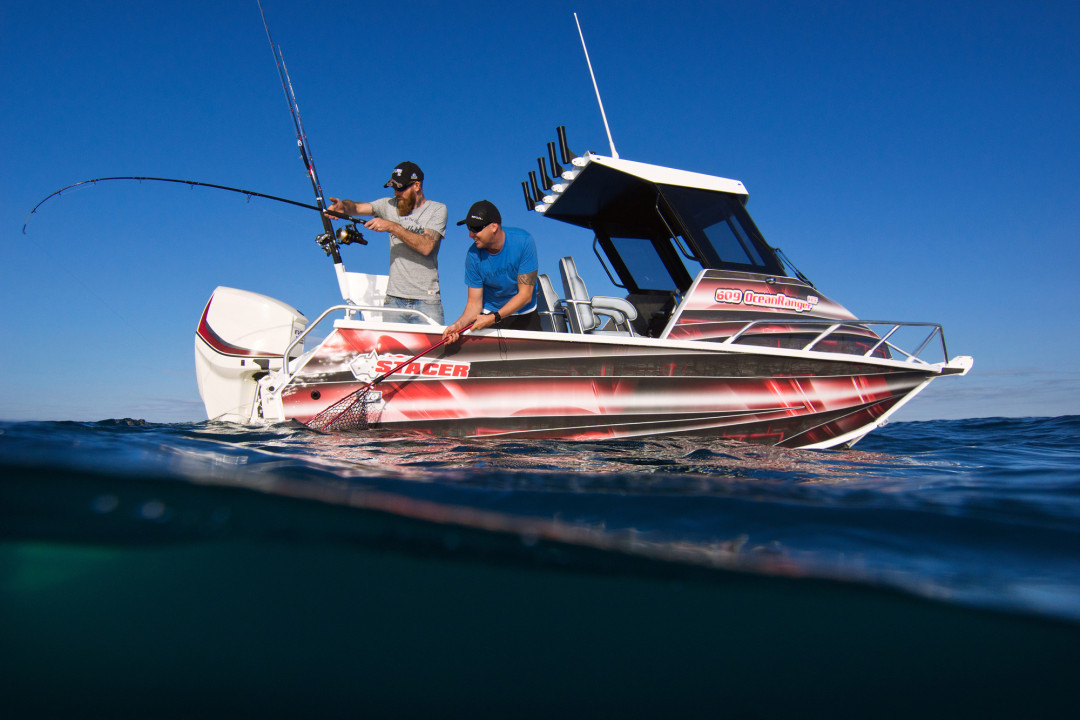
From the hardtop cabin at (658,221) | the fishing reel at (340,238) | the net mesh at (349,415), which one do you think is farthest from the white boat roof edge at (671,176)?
the net mesh at (349,415)

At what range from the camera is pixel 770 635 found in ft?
4.93

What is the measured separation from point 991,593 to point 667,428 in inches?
118

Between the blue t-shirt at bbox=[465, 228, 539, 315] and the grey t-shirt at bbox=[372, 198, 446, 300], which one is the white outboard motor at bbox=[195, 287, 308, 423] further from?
the blue t-shirt at bbox=[465, 228, 539, 315]

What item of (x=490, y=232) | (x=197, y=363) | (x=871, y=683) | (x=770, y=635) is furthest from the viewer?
(x=197, y=363)

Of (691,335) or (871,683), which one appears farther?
(691,335)

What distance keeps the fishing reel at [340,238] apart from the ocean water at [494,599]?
287 centimetres

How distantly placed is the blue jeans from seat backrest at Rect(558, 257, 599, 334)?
109cm

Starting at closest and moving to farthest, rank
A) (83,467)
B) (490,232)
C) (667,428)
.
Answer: (83,467) → (490,232) → (667,428)

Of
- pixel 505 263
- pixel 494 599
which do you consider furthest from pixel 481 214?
pixel 494 599

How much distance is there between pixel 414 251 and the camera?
4.49 m

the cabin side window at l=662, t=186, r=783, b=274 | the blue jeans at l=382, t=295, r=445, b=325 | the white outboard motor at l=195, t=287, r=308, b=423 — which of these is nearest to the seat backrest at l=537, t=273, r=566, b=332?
the blue jeans at l=382, t=295, r=445, b=325

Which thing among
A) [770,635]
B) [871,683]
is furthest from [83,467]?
[871,683]

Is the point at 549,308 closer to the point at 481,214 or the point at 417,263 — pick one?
the point at 417,263

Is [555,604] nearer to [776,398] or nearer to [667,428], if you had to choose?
[667,428]
